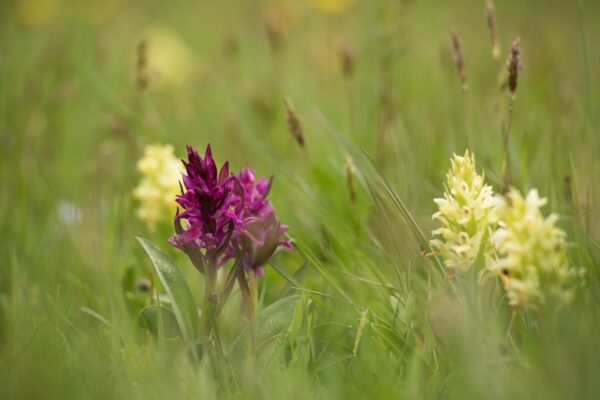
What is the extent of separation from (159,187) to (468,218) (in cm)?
112

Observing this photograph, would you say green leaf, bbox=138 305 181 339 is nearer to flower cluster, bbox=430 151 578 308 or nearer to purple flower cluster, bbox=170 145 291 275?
purple flower cluster, bbox=170 145 291 275

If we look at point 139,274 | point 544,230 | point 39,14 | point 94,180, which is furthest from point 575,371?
point 39,14

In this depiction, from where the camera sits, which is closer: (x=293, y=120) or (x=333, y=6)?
A: (x=293, y=120)

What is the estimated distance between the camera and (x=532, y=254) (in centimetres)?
110

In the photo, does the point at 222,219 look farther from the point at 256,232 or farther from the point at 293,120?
the point at 293,120

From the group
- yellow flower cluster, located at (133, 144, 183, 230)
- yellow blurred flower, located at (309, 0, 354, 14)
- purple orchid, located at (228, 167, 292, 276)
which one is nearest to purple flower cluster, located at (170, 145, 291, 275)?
purple orchid, located at (228, 167, 292, 276)

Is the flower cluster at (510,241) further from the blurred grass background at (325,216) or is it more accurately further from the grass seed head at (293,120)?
the grass seed head at (293,120)

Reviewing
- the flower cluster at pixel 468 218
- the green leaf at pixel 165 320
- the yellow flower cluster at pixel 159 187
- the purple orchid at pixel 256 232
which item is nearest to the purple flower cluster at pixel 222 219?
the purple orchid at pixel 256 232

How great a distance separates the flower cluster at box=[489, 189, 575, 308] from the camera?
3.60ft

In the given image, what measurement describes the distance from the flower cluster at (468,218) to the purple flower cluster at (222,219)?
34cm

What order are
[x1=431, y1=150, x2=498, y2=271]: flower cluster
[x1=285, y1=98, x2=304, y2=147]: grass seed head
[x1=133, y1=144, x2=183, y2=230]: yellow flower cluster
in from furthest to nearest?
[x1=133, y1=144, x2=183, y2=230]: yellow flower cluster < [x1=285, y1=98, x2=304, y2=147]: grass seed head < [x1=431, y1=150, x2=498, y2=271]: flower cluster

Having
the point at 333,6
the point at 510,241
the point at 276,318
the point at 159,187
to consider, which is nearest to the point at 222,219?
the point at 276,318

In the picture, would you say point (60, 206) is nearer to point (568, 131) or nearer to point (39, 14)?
point (568, 131)

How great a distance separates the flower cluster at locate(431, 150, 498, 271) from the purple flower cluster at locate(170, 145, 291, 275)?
1.10 ft
